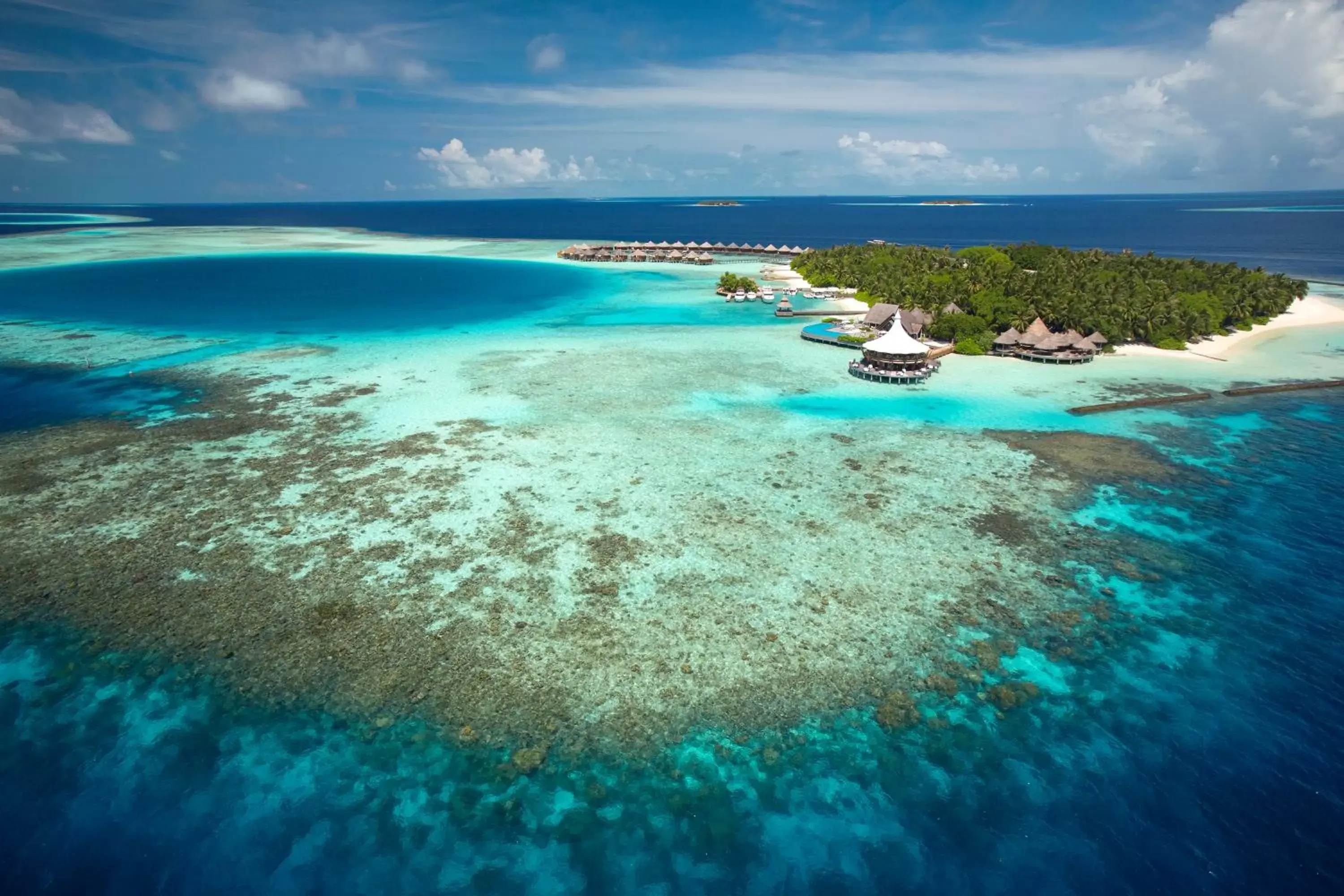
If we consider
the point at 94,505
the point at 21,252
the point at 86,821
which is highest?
the point at 21,252

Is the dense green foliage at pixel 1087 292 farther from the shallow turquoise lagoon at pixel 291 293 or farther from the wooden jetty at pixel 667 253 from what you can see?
the wooden jetty at pixel 667 253

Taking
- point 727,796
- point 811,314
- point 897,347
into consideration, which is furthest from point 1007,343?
point 727,796

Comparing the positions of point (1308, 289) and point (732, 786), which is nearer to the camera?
point (732, 786)

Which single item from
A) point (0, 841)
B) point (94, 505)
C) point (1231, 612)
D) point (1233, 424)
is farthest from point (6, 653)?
point (1233, 424)

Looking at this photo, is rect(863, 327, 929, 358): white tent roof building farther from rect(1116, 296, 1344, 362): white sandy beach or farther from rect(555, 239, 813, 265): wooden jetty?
rect(555, 239, 813, 265): wooden jetty

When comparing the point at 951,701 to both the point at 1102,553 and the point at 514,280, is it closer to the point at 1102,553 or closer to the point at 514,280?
the point at 1102,553

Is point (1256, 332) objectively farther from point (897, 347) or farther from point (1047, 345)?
point (897, 347)
